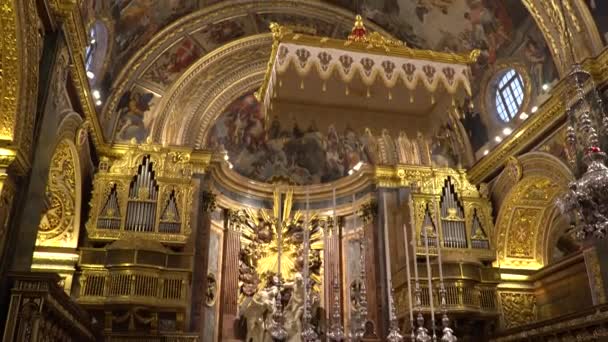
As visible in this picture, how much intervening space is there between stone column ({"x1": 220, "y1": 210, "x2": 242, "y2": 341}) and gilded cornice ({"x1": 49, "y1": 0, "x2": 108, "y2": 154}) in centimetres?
465

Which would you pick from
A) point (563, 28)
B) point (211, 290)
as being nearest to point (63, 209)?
point (211, 290)

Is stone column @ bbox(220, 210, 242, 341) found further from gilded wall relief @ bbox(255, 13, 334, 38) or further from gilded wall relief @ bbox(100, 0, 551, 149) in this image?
gilded wall relief @ bbox(255, 13, 334, 38)

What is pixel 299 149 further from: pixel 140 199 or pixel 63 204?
pixel 63 204

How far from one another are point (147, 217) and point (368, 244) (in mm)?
5731

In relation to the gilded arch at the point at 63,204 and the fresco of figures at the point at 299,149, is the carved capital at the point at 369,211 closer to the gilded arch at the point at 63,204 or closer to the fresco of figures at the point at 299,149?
the fresco of figures at the point at 299,149

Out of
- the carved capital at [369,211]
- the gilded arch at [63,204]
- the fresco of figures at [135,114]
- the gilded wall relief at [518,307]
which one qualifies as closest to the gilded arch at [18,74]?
the gilded arch at [63,204]

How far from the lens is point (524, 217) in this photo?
14.4 meters

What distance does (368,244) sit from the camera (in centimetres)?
1497

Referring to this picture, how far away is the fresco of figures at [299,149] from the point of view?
1543cm

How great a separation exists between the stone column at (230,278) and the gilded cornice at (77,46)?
15.3 ft

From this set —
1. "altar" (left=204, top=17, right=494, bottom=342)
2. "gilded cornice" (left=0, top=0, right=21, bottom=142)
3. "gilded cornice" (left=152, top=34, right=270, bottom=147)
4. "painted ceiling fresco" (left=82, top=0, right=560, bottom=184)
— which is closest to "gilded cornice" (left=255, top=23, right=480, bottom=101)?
"altar" (left=204, top=17, right=494, bottom=342)

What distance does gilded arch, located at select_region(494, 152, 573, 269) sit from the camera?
13500 millimetres

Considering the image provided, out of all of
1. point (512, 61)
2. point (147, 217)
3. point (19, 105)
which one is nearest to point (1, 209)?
point (19, 105)

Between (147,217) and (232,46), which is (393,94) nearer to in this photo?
(147,217)
